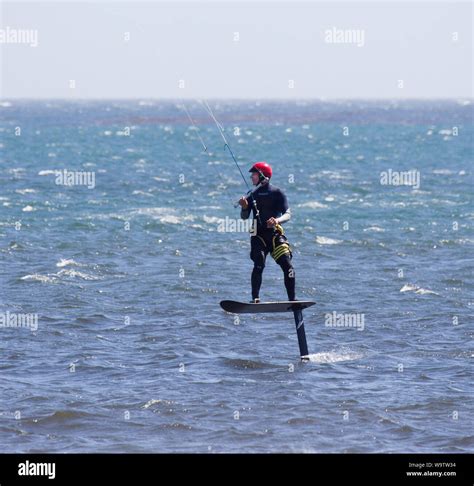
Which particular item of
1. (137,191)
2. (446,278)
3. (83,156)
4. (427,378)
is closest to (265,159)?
(83,156)

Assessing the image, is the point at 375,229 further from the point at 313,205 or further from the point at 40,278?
the point at 40,278

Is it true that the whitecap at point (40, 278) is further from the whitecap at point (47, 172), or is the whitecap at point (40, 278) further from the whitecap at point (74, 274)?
the whitecap at point (47, 172)

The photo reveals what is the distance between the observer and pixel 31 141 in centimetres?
9612

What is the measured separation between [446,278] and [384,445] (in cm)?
1302
